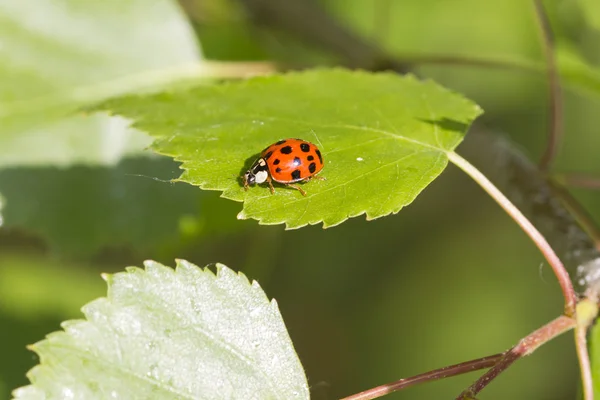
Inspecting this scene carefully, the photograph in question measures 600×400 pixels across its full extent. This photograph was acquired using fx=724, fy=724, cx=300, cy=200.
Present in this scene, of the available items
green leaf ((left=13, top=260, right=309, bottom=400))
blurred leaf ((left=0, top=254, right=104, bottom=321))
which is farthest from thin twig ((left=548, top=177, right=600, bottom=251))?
blurred leaf ((left=0, top=254, right=104, bottom=321))

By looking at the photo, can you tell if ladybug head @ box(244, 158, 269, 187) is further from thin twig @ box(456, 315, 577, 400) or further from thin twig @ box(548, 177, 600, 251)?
thin twig @ box(548, 177, 600, 251)

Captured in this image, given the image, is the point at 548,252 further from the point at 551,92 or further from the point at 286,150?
the point at 551,92

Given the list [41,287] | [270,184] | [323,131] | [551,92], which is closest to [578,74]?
[551,92]

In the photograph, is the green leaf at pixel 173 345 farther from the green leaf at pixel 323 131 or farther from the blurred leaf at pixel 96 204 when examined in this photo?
the blurred leaf at pixel 96 204

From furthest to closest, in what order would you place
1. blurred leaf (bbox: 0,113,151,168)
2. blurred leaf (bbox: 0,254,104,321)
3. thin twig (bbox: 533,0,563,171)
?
blurred leaf (bbox: 0,254,104,321) → blurred leaf (bbox: 0,113,151,168) → thin twig (bbox: 533,0,563,171)

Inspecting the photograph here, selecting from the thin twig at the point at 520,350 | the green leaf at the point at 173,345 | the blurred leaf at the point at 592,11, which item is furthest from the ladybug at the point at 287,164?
the blurred leaf at the point at 592,11

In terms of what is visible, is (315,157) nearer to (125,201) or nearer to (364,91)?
(364,91)
